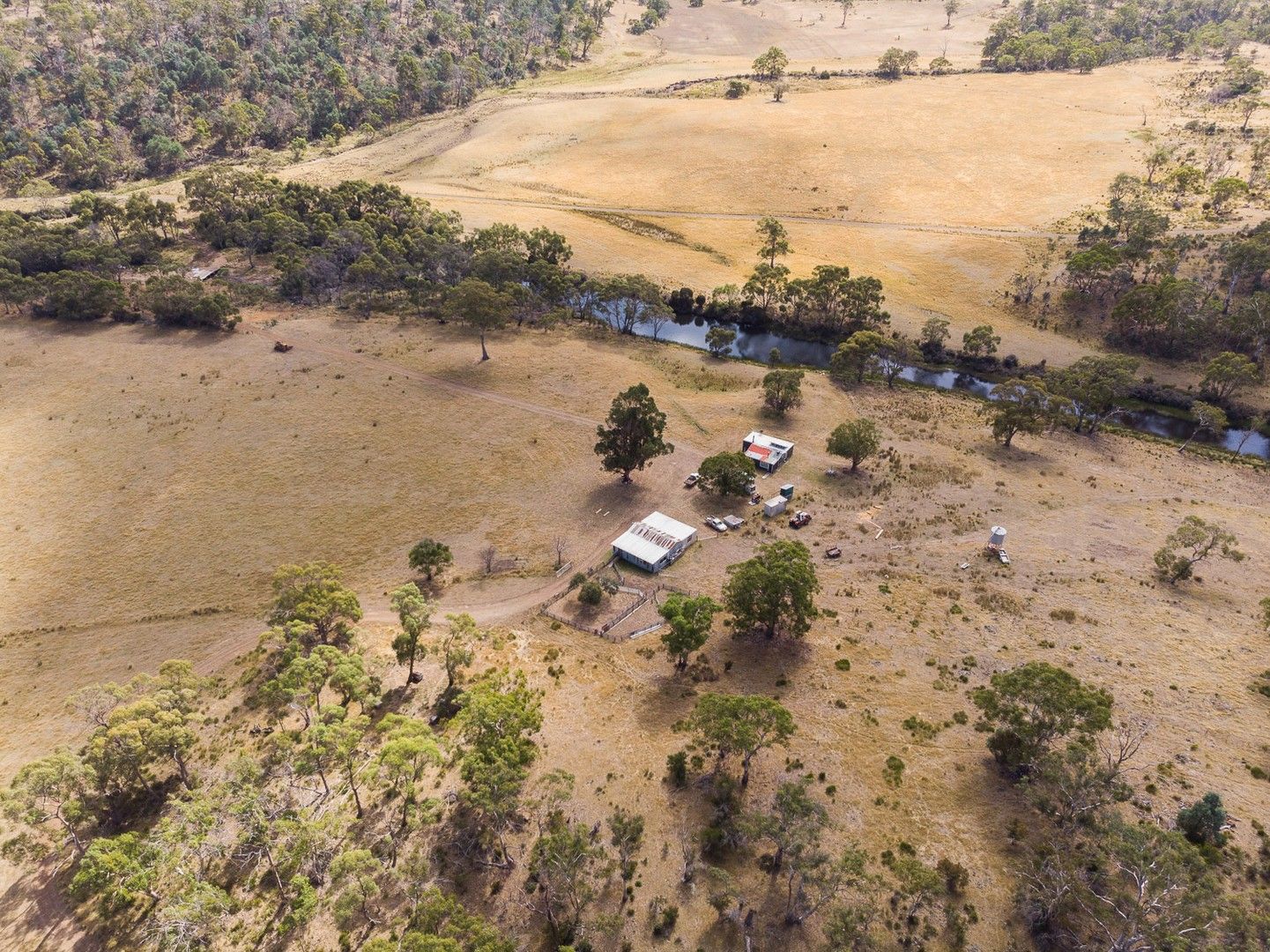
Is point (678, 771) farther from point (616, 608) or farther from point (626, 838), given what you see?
point (616, 608)

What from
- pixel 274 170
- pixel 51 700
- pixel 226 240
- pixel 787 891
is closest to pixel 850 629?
pixel 787 891

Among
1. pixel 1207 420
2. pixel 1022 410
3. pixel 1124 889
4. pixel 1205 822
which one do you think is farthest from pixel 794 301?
pixel 1124 889

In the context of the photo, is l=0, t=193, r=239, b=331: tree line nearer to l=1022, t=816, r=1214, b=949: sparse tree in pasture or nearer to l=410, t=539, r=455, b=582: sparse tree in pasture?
l=410, t=539, r=455, b=582: sparse tree in pasture

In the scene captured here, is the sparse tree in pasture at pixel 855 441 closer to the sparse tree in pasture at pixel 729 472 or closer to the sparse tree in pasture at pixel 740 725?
the sparse tree in pasture at pixel 729 472

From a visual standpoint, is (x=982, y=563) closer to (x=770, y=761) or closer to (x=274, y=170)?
(x=770, y=761)

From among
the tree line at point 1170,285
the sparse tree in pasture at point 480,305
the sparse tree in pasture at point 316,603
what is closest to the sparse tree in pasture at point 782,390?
the sparse tree in pasture at point 480,305

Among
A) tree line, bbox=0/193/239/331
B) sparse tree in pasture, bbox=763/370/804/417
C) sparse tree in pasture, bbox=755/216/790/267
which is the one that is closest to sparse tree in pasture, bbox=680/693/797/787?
sparse tree in pasture, bbox=763/370/804/417

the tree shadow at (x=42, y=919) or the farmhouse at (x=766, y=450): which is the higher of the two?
the farmhouse at (x=766, y=450)
